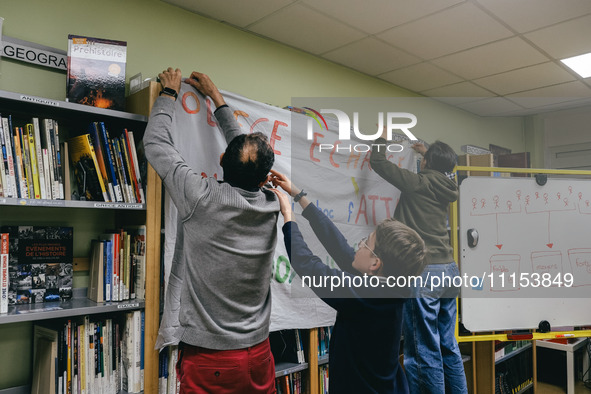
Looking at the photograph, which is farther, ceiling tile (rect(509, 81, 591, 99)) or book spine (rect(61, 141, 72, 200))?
ceiling tile (rect(509, 81, 591, 99))

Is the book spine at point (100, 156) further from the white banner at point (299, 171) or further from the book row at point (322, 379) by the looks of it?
the book row at point (322, 379)

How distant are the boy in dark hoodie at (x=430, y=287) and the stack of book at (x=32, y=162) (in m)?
1.67

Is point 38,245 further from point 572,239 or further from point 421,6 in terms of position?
point 572,239

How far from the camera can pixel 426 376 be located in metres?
2.51

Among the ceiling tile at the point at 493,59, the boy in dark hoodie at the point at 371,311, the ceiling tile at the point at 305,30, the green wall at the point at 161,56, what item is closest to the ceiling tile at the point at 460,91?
the ceiling tile at the point at 493,59

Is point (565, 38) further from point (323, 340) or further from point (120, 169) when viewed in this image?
point (120, 169)

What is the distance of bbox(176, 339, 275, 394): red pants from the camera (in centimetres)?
151

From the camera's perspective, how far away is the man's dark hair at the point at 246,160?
5.21 feet

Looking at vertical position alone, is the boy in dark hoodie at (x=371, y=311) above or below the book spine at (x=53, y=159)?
below

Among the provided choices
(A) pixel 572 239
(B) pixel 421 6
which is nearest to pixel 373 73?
(B) pixel 421 6

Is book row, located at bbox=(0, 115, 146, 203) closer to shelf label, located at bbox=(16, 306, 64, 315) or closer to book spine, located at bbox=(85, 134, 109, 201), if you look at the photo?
book spine, located at bbox=(85, 134, 109, 201)

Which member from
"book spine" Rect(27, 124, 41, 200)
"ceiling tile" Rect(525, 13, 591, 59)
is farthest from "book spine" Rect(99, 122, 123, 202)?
"ceiling tile" Rect(525, 13, 591, 59)

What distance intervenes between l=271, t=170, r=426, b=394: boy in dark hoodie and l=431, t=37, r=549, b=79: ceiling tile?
5.99 ft

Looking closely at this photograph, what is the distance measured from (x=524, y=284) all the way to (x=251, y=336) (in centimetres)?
183
